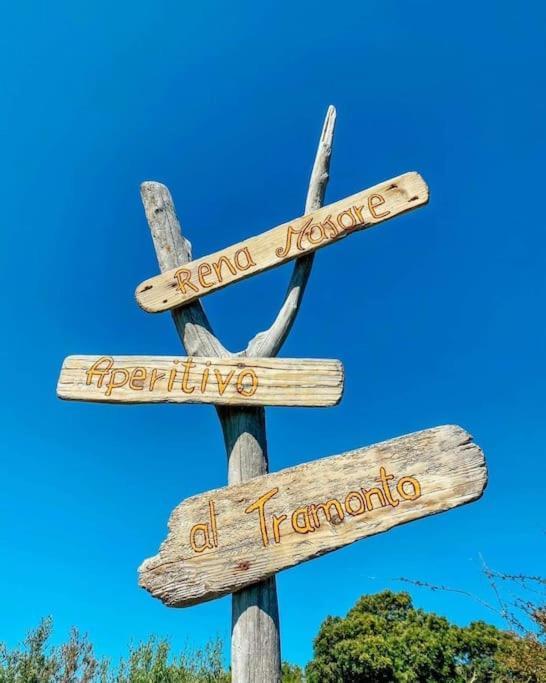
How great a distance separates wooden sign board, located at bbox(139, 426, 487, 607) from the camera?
205cm

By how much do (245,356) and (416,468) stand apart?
1.09 meters

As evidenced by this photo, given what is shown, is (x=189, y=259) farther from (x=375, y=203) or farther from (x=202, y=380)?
(x=375, y=203)

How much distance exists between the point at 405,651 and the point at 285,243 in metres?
18.2

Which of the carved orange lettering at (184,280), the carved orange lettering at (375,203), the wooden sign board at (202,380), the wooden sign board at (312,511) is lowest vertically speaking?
the wooden sign board at (312,511)

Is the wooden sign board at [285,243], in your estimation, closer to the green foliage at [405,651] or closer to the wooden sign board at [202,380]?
the wooden sign board at [202,380]

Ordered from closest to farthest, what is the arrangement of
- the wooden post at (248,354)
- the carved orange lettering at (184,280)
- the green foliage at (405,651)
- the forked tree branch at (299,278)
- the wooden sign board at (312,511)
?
1. the wooden sign board at (312,511)
2. the wooden post at (248,354)
3. the forked tree branch at (299,278)
4. the carved orange lettering at (184,280)
5. the green foliage at (405,651)

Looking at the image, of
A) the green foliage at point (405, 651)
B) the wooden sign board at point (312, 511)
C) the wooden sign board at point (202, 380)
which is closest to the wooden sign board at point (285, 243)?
the wooden sign board at point (202, 380)

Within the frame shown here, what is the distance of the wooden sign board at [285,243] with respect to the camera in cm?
289

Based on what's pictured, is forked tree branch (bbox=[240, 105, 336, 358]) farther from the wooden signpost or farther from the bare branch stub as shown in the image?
the bare branch stub

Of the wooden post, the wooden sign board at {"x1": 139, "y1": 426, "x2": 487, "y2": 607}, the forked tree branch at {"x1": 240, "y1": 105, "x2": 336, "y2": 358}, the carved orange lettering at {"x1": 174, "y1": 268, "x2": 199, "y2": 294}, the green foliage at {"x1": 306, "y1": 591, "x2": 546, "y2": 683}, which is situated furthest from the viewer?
the green foliage at {"x1": 306, "y1": 591, "x2": 546, "y2": 683}

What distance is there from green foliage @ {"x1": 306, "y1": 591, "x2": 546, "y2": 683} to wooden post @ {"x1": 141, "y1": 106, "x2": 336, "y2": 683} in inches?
665

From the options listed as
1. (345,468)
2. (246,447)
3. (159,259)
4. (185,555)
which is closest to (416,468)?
(345,468)

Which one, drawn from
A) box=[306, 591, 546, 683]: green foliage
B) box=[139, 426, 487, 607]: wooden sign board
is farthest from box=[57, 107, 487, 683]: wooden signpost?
box=[306, 591, 546, 683]: green foliage

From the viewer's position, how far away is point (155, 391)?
8.47 ft
